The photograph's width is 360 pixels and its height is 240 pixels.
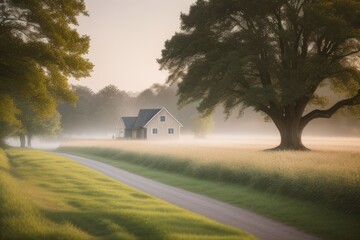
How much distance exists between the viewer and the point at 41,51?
17.5 m

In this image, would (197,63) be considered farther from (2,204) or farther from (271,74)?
(2,204)

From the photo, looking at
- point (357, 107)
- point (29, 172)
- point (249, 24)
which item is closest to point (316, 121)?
point (357, 107)

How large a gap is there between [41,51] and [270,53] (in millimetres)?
19710

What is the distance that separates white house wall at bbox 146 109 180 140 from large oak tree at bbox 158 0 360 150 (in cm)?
3931

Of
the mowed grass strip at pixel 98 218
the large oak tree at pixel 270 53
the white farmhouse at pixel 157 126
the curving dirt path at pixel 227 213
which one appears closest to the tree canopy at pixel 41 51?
the mowed grass strip at pixel 98 218

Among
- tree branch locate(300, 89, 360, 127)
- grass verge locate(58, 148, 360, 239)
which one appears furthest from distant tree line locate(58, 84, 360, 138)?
grass verge locate(58, 148, 360, 239)

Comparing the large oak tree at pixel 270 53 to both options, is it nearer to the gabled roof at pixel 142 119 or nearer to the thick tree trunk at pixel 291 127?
the thick tree trunk at pixel 291 127

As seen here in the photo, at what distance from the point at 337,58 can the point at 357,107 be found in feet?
24.1

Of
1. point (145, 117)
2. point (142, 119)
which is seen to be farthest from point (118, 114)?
point (145, 117)

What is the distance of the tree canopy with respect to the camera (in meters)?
17.4

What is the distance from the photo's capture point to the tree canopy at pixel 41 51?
57.0 feet

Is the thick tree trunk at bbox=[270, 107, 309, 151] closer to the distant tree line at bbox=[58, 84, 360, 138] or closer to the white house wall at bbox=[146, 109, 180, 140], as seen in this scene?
the white house wall at bbox=[146, 109, 180, 140]

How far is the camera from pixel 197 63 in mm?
31500

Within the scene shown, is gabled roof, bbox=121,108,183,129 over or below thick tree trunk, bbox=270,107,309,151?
over
